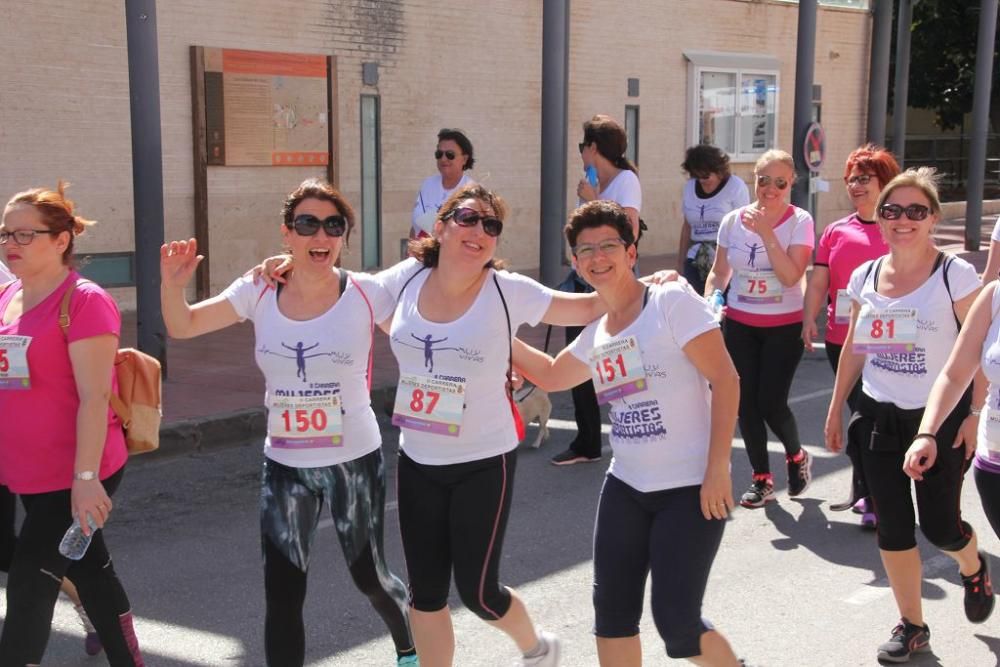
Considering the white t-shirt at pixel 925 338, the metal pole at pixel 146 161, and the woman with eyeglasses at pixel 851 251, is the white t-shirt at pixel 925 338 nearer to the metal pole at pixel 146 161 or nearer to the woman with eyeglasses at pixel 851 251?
the woman with eyeglasses at pixel 851 251

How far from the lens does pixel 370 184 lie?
16.1m

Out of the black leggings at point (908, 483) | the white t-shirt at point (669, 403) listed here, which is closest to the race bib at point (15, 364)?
the white t-shirt at point (669, 403)

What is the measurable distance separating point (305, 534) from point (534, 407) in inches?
177

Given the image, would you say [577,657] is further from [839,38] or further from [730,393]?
[839,38]

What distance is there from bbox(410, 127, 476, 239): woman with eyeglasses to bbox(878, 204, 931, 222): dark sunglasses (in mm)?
4351

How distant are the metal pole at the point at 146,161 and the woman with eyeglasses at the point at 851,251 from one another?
531 centimetres

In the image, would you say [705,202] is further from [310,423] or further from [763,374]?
[310,423]

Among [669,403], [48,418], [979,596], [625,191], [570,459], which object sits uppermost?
[625,191]

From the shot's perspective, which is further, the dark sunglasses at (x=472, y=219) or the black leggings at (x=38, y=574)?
the dark sunglasses at (x=472, y=219)

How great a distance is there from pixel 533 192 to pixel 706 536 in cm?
1484

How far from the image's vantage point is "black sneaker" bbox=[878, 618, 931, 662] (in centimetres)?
479

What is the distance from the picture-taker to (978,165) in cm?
2131

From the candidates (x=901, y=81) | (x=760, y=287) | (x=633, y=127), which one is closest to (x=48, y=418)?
(x=760, y=287)

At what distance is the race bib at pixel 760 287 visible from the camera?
676cm
